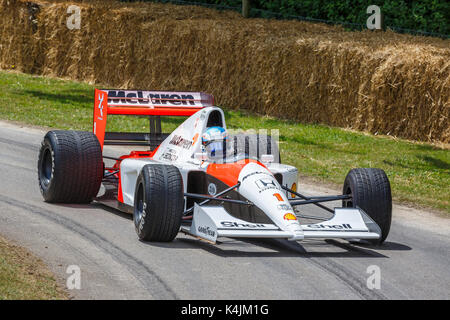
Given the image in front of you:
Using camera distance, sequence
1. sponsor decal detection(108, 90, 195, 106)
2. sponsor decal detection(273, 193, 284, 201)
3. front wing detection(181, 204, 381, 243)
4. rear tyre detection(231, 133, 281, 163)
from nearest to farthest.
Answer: front wing detection(181, 204, 381, 243) < sponsor decal detection(273, 193, 284, 201) < rear tyre detection(231, 133, 281, 163) < sponsor decal detection(108, 90, 195, 106)

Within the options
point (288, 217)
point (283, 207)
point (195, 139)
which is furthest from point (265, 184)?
point (195, 139)

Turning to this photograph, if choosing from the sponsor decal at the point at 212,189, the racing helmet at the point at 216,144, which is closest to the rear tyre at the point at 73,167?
the racing helmet at the point at 216,144

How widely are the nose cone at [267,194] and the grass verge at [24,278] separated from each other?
91.5 inches

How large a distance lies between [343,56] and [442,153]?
3.62m

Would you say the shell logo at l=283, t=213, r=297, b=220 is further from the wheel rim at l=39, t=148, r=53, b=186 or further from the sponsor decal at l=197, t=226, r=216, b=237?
the wheel rim at l=39, t=148, r=53, b=186

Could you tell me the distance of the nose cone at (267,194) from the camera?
8.84 meters

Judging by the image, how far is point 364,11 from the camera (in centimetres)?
2341

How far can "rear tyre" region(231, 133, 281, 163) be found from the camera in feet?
33.6

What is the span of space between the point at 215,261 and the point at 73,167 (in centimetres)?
289

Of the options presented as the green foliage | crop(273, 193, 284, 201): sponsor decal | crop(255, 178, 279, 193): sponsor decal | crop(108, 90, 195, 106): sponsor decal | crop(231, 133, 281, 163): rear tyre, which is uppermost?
the green foliage

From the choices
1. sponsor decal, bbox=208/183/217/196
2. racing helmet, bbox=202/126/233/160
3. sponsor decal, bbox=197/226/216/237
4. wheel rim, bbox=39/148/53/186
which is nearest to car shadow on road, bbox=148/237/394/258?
sponsor decal, bbox=197/226/216/237

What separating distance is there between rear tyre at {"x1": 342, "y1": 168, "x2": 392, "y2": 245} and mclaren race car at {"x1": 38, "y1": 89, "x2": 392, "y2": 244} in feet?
0.04

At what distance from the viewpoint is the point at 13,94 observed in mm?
22391
